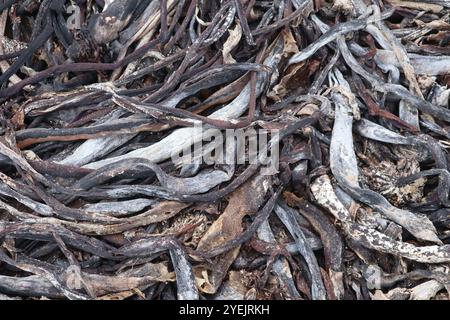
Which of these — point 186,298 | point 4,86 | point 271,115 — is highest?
point 4,86

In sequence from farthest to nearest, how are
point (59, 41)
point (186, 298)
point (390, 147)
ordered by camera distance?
point (59, 41) → point (390, 147) → point (186, 298)

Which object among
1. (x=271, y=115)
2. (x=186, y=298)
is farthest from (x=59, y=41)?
(x=186, y=298)

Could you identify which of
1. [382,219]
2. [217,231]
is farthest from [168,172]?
[382,219]

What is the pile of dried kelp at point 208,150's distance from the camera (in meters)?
1.37

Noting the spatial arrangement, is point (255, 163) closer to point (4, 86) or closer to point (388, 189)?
point (388, 189)

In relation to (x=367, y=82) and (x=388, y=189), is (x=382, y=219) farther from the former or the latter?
(x=367, y=82)

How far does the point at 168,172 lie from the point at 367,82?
581 millimetres

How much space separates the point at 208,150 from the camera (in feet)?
4.81

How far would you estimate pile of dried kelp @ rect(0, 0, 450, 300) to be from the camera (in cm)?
137

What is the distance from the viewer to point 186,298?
1.33 m

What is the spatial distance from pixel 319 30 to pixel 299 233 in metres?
0.59

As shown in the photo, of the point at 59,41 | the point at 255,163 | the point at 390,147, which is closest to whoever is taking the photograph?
the point at 255,163

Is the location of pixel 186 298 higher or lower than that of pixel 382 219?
lower

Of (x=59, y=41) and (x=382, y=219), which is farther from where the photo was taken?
(x=59, y=41)
